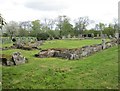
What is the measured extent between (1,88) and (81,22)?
100224 millimetres

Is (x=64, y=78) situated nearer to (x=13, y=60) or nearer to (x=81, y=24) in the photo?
(x=13, y=60)

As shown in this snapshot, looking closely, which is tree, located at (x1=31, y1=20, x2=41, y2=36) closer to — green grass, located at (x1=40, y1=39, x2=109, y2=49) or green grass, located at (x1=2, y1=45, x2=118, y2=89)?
green grass, located at (x1=40, y1=39, x2=109, y2=49)

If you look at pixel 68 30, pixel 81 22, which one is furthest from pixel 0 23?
pixel 81 22

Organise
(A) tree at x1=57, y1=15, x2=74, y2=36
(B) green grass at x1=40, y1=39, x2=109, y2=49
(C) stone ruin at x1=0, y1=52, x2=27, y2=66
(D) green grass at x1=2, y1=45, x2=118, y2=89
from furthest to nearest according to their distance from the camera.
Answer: (A) tree at x1=57, y1=15, x2=74, y2=36 → (B) green grass at x1=40, y1=39, x2=109, y2=49 → (C) stone ruin at x1=0, y1=52, x2=27, y2=66 → (D) green grass at x1=2, y1=45, x2=118, y2=89

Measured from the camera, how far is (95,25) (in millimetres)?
114375

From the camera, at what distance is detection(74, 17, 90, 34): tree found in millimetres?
105588

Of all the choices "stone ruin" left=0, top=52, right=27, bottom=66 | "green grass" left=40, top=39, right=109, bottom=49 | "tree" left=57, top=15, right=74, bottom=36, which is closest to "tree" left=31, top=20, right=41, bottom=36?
"tree" left=57, top=15, right=74, bottom=36

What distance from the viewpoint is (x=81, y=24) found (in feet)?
355

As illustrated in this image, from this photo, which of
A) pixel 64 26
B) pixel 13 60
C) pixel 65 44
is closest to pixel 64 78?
pixel 13 60

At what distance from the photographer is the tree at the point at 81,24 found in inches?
4157

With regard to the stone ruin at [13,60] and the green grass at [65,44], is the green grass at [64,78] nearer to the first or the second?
the stone ruin at [13,60]

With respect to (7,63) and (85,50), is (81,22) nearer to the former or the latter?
(85,50)

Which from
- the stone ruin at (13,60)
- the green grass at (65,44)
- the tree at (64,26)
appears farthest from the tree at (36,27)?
the stone ruin at (13,60)

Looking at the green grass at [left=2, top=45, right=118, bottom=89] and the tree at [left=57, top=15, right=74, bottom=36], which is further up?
the tree at [left=57, top=15, right=74, bottom=36]
